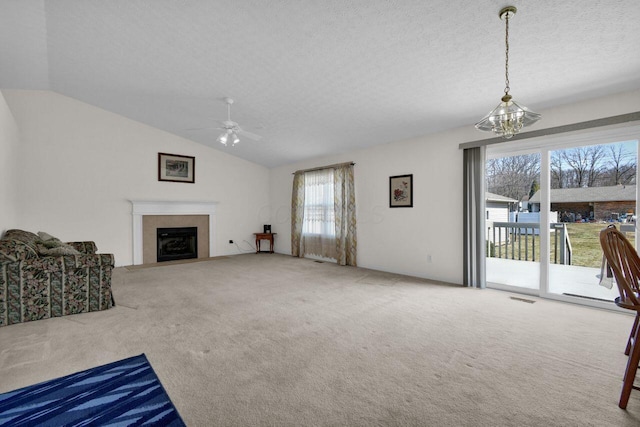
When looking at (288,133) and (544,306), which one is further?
(288,133)

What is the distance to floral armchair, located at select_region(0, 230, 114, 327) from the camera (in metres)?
2.88

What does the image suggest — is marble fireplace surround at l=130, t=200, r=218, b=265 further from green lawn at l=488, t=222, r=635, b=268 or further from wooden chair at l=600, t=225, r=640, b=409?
wooden chair at l=600, t=225, r=640, b=409

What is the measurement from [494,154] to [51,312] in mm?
5970

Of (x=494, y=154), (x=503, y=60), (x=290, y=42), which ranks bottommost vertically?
(x=494, y=154)

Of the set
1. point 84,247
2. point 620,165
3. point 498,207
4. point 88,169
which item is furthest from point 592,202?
point 88,169

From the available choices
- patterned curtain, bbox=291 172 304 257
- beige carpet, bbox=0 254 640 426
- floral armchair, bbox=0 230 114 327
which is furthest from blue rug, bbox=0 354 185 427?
patterned curtain, bbox=291 172 304 257

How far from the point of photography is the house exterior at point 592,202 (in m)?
3.29

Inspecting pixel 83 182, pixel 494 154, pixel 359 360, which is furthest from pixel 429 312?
pixel 83 182

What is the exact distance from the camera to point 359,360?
2170mm

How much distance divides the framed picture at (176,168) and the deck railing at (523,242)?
639 centimetres

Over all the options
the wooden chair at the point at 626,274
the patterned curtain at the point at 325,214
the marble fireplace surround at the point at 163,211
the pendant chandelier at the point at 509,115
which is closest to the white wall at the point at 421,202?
the patterned curtain at the point at 325,214

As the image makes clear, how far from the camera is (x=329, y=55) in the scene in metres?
3.07

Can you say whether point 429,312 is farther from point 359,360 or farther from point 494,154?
point 494,154

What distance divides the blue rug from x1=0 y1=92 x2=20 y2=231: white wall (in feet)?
11.1
